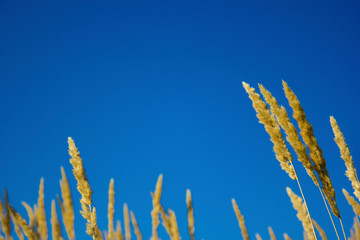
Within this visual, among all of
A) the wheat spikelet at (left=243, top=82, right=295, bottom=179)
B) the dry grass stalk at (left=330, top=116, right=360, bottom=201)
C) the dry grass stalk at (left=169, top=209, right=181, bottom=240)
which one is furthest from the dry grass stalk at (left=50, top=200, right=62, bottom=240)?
the dry grass stalk at (left=330, top=116, right=360, bottom=201)

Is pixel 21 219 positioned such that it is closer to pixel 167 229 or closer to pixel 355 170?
pixel 167 229

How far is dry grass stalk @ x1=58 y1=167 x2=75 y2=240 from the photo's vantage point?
6.06 feet

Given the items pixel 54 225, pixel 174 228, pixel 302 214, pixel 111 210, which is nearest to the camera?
pixel 174 228

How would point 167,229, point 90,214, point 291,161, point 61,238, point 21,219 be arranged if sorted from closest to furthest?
point 167,229 < point 21,219 < point 61,238 < point 90,214 < point 291,161

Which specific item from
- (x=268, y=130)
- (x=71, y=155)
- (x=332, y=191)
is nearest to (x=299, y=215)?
(x=332, y=191)

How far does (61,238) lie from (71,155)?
2.31 feet

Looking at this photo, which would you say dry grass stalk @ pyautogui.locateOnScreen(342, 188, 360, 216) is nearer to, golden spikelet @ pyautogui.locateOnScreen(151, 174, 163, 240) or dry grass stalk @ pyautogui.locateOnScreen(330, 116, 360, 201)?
dry grass stalk @ pyautogui.locateOnScreen(330, 116, 360, 201)

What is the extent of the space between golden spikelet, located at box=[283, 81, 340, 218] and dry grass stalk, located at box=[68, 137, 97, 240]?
6.02 ft

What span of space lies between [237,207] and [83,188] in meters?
1.27

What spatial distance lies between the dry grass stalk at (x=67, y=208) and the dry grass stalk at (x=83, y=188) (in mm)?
244

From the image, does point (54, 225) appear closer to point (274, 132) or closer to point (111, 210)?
point (111, 210)

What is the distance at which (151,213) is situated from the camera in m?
1.82

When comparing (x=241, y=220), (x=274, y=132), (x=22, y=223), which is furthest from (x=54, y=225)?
(x=274, y=132)

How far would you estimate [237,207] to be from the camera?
7.75 feet
